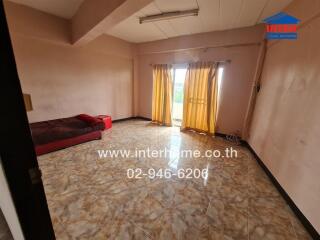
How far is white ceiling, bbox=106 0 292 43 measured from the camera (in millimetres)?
2289

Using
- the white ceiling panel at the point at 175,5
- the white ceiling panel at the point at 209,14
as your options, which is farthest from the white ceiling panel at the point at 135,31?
the white ceiling panel at the point at 209,14

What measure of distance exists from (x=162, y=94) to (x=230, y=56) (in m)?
2.11

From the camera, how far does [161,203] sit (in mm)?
1676

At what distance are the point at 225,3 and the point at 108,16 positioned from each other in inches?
72.5

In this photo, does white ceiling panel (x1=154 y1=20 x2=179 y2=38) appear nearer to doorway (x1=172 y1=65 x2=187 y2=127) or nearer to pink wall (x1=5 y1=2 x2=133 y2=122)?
doorway (x1=172 y1=65 x2=187 y2=127)

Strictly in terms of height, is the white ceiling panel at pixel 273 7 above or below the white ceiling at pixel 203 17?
below

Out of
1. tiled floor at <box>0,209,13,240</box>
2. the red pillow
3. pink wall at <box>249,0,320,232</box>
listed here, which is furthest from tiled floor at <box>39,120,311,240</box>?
the red pillow

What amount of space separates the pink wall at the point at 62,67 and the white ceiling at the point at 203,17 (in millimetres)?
877

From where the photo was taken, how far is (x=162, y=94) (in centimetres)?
457

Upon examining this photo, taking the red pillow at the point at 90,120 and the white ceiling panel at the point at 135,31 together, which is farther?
the red pillow at the point at 90,120

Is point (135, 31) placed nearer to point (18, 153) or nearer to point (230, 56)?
point (230, 56)

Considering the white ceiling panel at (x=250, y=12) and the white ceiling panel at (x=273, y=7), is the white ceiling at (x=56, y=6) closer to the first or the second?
the white ceiling panel at (x=250, y=12)

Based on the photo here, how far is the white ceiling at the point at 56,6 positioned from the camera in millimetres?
2562

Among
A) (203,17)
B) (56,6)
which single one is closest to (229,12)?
(203,17)
